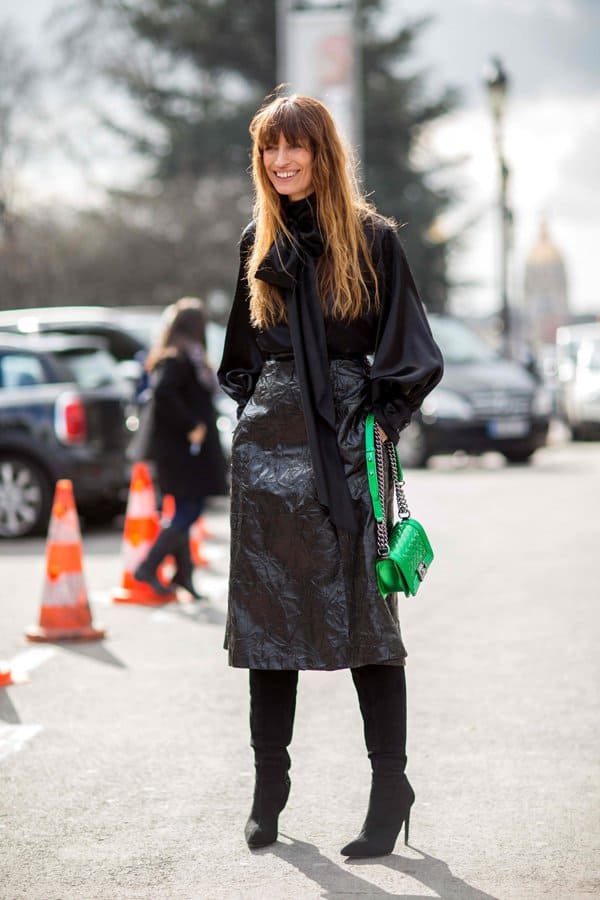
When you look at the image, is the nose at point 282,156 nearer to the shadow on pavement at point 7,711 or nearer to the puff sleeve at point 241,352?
the puff sleeve at point 241,352

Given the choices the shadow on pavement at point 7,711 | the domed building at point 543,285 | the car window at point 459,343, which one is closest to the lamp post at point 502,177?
the car window at point 459,343

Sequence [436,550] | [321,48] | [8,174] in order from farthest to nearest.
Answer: [8,174] → [321,48] → [436,550]

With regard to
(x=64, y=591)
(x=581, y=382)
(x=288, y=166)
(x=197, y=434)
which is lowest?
(x=64, y=591)

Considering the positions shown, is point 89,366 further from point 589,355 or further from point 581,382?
point 589,355

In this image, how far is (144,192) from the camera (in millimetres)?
37875

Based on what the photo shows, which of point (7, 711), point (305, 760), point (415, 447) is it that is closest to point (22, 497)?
point (7, 711)

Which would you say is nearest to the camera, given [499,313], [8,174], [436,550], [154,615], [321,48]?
[154,615]

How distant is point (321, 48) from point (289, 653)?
24251 millimetres

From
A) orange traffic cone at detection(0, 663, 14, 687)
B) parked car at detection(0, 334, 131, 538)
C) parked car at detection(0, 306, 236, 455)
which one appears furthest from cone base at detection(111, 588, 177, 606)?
parked car at detection(0, 306, 236, 455)

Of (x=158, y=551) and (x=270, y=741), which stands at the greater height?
(x=270, y=741)

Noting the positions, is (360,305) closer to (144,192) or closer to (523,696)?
(523,696)

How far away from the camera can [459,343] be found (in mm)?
20516

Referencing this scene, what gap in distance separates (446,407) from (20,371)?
25.5 feet

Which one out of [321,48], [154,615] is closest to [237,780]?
[154,615]
